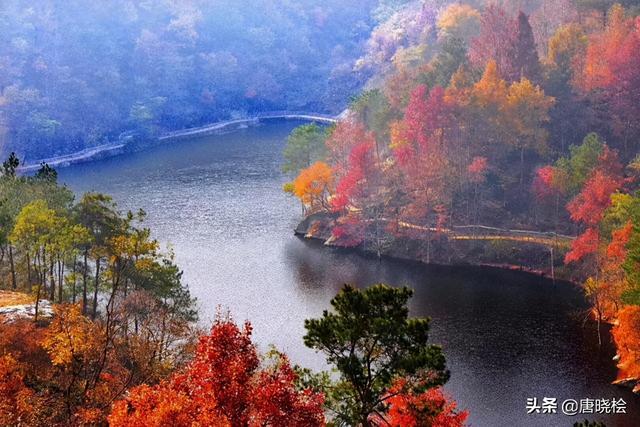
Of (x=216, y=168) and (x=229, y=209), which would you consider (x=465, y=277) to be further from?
(x=216, y=168)

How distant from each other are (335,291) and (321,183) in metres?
20.4

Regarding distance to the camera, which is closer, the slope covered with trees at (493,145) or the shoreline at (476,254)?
the shoreline at (476,254)

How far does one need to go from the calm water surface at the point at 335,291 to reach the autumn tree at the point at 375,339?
2075cm

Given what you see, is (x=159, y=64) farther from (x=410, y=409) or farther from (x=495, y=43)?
(x=410, y=409)

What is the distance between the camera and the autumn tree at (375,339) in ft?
85.8

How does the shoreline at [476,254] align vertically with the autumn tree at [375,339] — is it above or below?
above

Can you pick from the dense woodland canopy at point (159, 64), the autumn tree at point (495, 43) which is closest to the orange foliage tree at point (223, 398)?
the autumn tree at point (495, 43)

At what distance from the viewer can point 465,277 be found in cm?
6994

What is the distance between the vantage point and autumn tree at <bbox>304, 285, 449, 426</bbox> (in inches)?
1030

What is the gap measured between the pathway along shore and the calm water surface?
656 inches

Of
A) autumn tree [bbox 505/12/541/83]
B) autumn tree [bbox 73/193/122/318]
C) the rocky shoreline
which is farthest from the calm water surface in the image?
autumn tree [bbox 505/12/541/83]

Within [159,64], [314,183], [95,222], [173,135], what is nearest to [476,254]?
[314,183]

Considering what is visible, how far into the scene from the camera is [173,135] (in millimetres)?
148500

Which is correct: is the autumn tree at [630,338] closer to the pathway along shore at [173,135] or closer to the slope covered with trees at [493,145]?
the slope covered with trees at [493,145]
